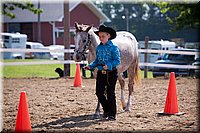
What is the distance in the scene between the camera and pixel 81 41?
753cm

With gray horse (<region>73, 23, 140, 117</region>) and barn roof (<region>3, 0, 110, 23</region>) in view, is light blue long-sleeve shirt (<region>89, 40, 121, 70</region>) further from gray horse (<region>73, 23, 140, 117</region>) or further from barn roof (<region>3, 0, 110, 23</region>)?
barn roof (<region>3, 0, 110, 23</region>)

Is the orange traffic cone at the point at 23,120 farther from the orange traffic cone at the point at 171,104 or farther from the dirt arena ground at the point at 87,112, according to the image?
the orange traffic cone at the point at 171,104

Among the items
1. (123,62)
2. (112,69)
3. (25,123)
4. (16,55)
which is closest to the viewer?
(25,123)

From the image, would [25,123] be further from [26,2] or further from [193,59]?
[26,2]

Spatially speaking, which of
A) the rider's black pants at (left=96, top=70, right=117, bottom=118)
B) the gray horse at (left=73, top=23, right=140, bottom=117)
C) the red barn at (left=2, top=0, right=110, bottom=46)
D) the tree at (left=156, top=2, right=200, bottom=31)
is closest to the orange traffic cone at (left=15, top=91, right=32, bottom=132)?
the rider's black pants at (left=96, top=70, right=117, bottom=118)

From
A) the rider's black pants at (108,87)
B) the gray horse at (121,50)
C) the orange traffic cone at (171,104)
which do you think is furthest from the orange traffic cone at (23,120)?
the orange traffic cone at (171,104)

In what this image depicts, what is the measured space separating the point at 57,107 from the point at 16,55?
28.3 metres

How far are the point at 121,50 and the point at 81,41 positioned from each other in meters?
1.17

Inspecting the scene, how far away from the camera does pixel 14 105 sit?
8.89 meters

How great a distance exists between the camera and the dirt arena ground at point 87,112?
646cm

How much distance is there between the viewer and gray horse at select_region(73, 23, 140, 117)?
7.50 m

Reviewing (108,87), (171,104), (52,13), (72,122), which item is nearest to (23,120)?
(72,122)

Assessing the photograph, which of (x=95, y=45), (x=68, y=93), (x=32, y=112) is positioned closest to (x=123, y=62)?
(x=95, y=45)

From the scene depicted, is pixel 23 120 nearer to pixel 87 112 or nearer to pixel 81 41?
pixel 81 41
